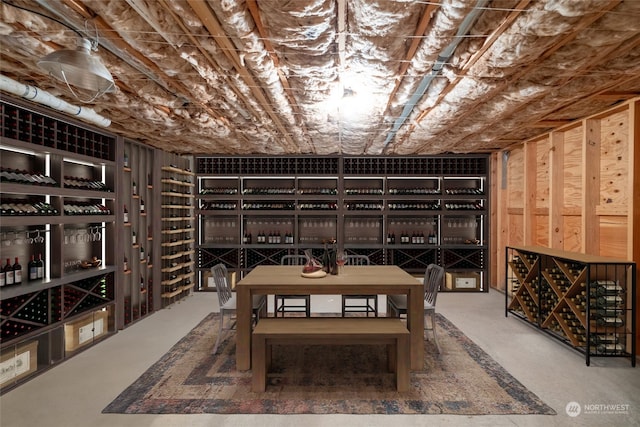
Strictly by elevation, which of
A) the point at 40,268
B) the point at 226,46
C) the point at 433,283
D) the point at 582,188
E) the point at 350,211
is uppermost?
the point at 226,46

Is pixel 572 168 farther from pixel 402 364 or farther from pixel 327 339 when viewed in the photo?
pixel 327 339

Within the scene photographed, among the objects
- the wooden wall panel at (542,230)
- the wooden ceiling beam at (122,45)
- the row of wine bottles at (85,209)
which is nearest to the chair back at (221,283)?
the row of wine bottles at (85,209)

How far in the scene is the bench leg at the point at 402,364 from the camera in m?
2.63

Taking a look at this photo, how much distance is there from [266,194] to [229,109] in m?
2.85

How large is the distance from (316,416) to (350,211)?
409 cm

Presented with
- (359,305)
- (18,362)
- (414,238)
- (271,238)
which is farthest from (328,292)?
(414,238)

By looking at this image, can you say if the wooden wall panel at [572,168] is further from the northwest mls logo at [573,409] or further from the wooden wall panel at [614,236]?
the northwest mls logo at [573,409]

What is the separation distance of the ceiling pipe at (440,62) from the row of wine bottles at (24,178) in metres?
3.30

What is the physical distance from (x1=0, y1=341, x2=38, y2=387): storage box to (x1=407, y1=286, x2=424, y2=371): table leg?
3161 mm

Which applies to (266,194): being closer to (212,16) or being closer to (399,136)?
(399,136)

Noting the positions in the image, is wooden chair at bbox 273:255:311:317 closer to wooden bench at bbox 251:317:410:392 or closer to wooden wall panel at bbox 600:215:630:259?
wooden bench at bbox 251:317:410:392

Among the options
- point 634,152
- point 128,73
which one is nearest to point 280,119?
point 128,73

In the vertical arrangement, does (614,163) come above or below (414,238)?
above

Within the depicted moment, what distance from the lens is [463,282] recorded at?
6090 mm
